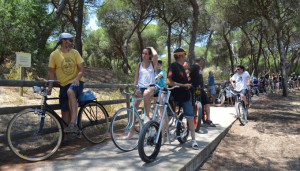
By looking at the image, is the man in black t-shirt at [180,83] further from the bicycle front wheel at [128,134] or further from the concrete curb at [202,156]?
the bicycle front wheel at [128,134]

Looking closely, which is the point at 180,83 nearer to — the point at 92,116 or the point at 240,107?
the point at 92,116

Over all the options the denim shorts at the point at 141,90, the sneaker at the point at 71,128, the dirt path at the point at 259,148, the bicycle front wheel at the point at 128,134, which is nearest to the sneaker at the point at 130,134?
the bicycle front wheel at the point at 128,134

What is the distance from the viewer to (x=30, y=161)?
133 inches

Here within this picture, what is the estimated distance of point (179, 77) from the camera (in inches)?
163

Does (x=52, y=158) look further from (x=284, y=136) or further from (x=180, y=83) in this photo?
(x=284, y=136)

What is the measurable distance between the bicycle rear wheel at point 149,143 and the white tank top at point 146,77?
88 cm

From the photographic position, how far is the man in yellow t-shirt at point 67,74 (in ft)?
12.8

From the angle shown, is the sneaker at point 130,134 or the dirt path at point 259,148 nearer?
the sneaker at point 130,134

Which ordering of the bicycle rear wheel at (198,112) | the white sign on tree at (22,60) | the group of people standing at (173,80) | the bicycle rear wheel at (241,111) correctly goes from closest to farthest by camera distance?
the group of people standing at (173,80)
the bicycle rear wheel at (198,112)
the white sign on tree at (22,60)
the bicycle rear wheel at (241,111)

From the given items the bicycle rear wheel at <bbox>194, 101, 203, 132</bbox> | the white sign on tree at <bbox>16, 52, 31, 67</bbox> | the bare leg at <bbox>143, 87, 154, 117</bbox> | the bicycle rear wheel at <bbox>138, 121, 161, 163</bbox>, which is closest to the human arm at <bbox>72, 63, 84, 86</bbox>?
the bare leg at <bbox>143, 87, 154, 117</bbox>

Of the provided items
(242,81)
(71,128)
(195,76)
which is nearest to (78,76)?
(71,128)

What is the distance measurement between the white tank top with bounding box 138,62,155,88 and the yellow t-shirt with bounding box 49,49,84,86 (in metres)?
1.09

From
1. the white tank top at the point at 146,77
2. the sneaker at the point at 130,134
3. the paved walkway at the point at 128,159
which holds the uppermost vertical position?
the white tank top at the point at 146,77

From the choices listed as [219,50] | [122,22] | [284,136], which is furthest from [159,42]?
[284,136]
